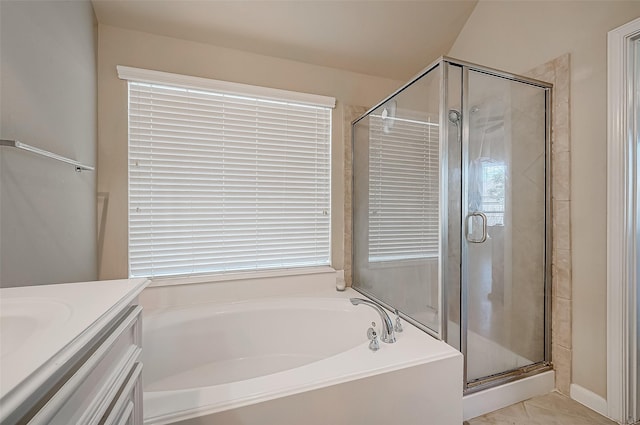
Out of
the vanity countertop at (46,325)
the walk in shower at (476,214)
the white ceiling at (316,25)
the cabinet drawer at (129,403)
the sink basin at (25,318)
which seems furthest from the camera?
the white ceiling at (316,25)

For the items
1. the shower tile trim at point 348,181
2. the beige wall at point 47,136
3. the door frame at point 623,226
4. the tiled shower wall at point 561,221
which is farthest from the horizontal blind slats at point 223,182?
the door frame at point 623,226

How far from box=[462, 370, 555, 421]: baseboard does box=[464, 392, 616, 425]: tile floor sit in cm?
2

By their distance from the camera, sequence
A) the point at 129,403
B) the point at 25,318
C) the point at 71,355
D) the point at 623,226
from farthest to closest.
→ the point at 623,226, the point at 129,403, the point at 25,318, the point at 71,355

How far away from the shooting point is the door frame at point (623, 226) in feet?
4.53

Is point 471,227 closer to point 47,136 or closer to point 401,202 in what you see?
point 401,202

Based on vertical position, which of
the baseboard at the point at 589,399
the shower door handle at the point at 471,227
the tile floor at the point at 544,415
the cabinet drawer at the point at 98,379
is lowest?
the tile floor at the point at 544,415

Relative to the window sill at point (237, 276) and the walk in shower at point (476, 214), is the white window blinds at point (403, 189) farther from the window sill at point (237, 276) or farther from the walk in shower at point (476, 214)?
the window sill at point (237, 276)

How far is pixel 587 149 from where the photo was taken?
155 cm

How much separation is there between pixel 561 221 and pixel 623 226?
11.2 inches

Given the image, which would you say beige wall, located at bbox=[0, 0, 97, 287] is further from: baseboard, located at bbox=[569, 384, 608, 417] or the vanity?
baseboard, located at bbox=[569, 384, 608, 417]

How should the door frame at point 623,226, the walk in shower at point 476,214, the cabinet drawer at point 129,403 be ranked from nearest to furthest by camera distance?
the cabinet drawer at point 129,403
the door frame at point 623,226
the walk in shower at point 476,214

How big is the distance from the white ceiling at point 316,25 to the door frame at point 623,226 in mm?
1138

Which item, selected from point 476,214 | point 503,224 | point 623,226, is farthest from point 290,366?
point 623,226

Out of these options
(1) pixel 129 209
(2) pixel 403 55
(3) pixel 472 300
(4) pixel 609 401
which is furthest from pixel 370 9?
(4) pixel 609 401
